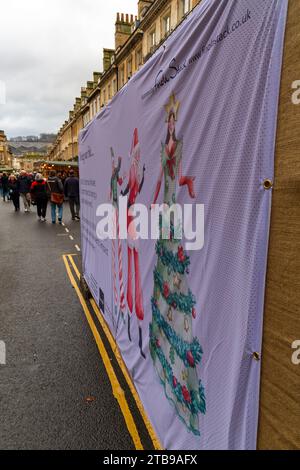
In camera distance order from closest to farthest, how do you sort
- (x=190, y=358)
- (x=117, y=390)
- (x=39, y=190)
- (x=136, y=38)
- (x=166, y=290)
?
1. (x=190, y=358)
2. (x=166, y=290)
3. (x=117, y=390)
4. (x=39, y=190)
5. (x=136, y=38)

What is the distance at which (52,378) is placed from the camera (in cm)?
338

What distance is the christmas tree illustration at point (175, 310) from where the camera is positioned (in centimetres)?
191

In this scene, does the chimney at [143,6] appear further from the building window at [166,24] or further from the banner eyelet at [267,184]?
the banner eyelet at [267,184]

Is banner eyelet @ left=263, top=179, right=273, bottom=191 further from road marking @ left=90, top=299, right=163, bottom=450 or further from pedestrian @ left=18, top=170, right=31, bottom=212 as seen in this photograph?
pedestrian @ left=18, top=170, right=31, bottom=212

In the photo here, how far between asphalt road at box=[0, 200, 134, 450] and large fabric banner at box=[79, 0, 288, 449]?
1.62 feet

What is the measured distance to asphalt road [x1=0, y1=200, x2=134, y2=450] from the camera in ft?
8.52

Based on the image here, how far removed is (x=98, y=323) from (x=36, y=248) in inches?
218

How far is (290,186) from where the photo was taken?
1195mm

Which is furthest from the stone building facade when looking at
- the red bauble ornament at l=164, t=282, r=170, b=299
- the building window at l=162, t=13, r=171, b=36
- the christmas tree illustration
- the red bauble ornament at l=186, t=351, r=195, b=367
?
the red bauble ornament at l=186, t=351, r=195, b=367

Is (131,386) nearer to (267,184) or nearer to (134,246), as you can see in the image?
(134,246)

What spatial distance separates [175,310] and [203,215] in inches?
30.4

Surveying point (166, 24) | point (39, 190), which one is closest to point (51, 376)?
point (39, 190)

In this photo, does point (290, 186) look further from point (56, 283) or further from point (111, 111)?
point (56, 283)

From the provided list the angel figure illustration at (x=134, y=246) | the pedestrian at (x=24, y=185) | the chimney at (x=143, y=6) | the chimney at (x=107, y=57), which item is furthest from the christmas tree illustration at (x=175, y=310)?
the chimney at (x=107, y=57)
